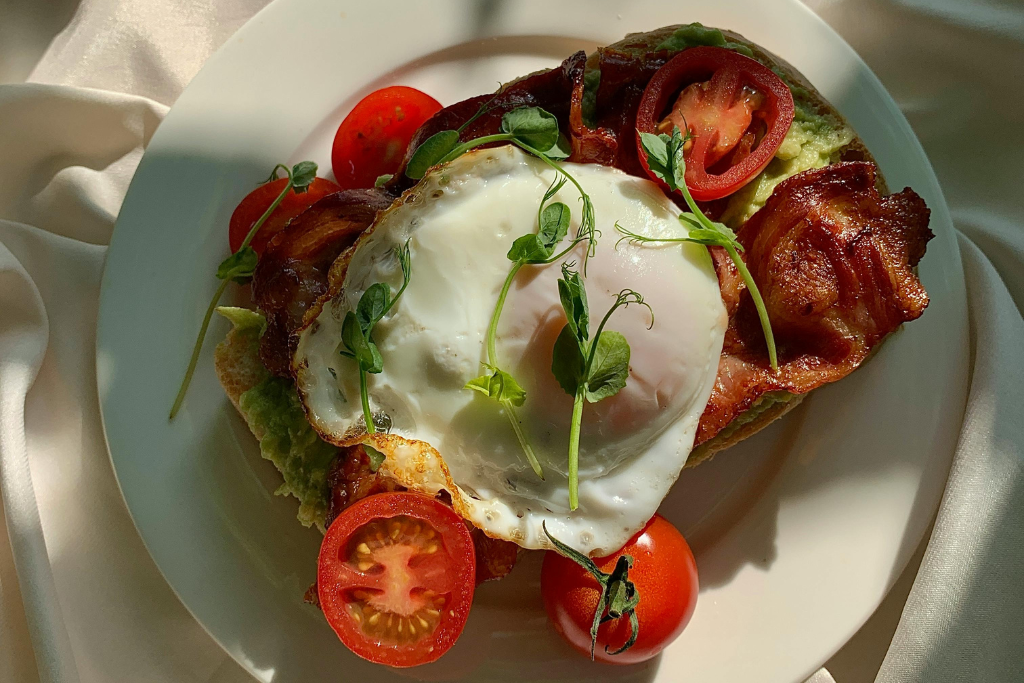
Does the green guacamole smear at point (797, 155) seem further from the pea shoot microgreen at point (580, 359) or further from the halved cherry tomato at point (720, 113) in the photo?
the pea shoot microgreen at point (580, 359)

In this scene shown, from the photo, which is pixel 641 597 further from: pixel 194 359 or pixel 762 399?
pixel 194 359

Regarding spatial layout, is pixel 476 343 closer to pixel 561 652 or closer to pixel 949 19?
pixel 561 652

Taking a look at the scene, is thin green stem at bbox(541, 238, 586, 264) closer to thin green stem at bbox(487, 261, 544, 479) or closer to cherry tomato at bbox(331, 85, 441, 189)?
thin green stem at bbox(487, 261, 544, 479)

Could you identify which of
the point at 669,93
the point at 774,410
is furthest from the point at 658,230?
the point at 774,410

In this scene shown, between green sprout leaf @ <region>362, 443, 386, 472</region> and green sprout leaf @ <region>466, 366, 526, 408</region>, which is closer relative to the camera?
green sprout leaf @ <region>466, 366, 526, 408</region>

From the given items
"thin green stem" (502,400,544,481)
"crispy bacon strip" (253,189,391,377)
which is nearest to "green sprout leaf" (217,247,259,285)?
"crispy bacon strip" (253,189,391,377)

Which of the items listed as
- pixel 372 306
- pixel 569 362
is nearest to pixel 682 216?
pixel 569 362
